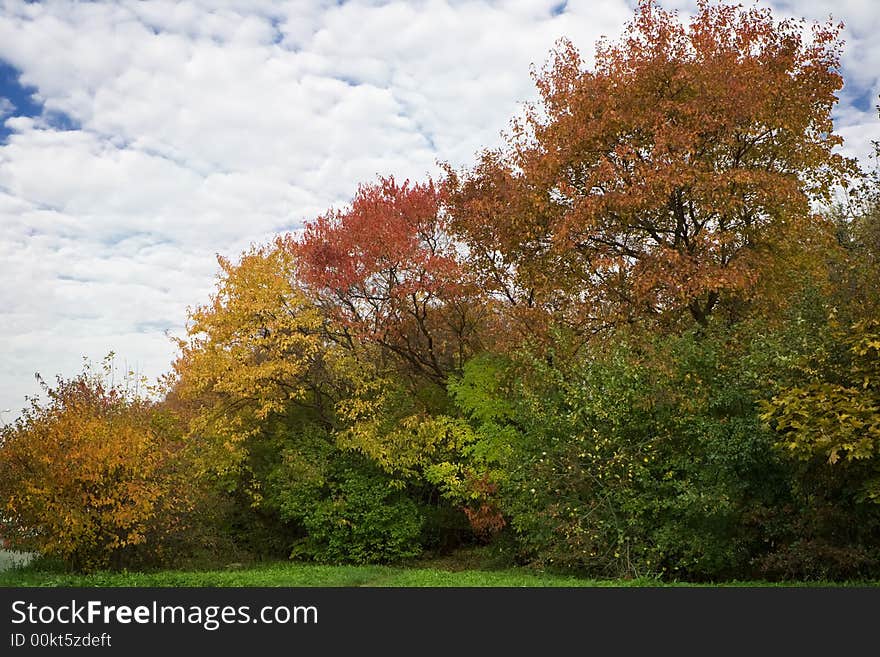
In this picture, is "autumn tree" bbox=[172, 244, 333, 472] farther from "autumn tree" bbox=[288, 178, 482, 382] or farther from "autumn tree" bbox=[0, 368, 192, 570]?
"autumn tree" bbox=[0, 368, 192, 570]

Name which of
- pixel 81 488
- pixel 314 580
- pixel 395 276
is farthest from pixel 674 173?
pixel 81 488

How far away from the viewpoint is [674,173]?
18906 millimetres

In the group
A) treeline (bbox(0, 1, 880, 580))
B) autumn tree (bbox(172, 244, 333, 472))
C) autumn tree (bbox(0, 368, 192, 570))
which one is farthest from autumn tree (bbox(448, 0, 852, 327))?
autumn tree (bbox(0, 368, 192, 570))

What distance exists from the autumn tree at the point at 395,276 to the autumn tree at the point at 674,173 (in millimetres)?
2665

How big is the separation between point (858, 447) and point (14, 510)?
1717 centimetres

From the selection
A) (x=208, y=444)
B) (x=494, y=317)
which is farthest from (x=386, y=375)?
(x=208, y=444)

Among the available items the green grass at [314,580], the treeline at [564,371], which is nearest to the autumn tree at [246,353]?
the treeline at [564,371]

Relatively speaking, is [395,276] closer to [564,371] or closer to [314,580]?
[564,371]

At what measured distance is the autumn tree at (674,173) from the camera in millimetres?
19172

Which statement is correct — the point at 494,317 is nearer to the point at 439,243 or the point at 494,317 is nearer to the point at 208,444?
the point at 439,243

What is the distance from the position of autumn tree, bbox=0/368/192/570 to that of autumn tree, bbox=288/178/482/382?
7390 millimetres

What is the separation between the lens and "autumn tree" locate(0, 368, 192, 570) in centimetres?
1759
